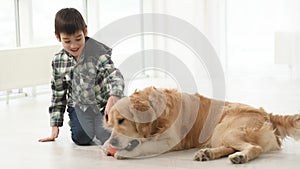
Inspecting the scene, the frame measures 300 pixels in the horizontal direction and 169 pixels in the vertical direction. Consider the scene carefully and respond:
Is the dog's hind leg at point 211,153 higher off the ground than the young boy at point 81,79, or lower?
lower

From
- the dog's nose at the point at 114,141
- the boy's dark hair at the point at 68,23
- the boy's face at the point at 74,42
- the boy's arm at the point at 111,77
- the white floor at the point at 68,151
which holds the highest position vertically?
the boy's dark hair at the point at 68,23

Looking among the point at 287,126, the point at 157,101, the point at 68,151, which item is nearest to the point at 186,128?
the point at 157,101

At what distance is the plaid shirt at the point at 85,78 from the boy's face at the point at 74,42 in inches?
1.4

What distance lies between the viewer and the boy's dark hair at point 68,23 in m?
3.29

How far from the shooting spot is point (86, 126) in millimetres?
3434

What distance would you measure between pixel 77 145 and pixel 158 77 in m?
3.52

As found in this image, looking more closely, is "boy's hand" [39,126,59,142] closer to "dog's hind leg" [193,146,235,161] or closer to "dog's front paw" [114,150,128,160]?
"dog's front paw" [114,150,128,160]

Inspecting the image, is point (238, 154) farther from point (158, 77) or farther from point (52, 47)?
point (158, 77)

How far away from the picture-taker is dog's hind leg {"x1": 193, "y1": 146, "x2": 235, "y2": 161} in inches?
112

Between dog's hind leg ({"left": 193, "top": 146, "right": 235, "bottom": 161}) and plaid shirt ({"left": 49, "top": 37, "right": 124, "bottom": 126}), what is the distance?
68 cm

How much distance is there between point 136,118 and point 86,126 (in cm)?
59

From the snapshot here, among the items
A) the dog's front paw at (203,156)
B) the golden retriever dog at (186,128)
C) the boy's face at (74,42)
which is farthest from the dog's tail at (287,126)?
the boy's face at (74,42)

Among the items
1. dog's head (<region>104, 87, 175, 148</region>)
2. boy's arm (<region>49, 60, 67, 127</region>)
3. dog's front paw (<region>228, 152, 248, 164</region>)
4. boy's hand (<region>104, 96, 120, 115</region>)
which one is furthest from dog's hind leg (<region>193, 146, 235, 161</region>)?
boy's arm (<region>49, 60, 67, 127</region>)

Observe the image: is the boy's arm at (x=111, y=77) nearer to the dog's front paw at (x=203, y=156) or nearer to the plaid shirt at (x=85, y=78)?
the plaid shirt at (x=85, y=78)
